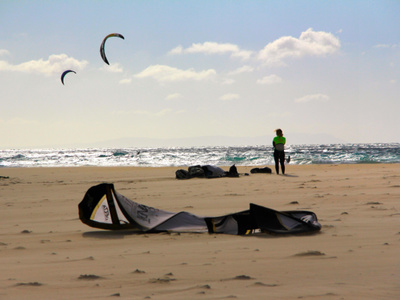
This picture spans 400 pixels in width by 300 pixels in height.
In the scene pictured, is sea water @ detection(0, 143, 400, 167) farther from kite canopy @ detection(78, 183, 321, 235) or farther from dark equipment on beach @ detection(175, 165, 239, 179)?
kite canopy @ detection(78, 183, 321, 235)

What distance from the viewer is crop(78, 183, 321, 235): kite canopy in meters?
4.59

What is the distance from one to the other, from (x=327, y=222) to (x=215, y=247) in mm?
1769

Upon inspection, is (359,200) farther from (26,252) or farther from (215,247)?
(26,252)

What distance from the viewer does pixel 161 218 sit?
499 centimetres

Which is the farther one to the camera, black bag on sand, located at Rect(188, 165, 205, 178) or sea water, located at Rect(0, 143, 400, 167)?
sea water, located at Rect(0, 143, 400, 167)

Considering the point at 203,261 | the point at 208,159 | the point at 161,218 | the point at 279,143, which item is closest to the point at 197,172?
the point at 279,143

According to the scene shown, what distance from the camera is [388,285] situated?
270 centimetres

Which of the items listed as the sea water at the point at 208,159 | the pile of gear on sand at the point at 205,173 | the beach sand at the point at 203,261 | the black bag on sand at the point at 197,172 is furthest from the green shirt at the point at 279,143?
the sea water at the point at 208,159

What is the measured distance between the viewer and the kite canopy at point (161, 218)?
459cm

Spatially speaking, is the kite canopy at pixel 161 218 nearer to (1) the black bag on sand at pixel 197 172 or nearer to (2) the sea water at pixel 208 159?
(1) the black bag on sand at pixel 197 172

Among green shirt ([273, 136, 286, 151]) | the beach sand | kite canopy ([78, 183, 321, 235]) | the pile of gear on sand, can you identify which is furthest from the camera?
green shirt ([273, 136, 286, 151])

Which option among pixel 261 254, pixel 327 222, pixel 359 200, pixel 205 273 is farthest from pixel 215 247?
pixel 359 200

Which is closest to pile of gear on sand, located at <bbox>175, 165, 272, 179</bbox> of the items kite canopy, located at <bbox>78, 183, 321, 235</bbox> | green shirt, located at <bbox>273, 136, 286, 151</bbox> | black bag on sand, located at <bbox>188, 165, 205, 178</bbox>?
black bag on sand, located at <bbox>188, 165, 205, 178</bbox>

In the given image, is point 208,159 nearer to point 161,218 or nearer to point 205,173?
point 205,173
